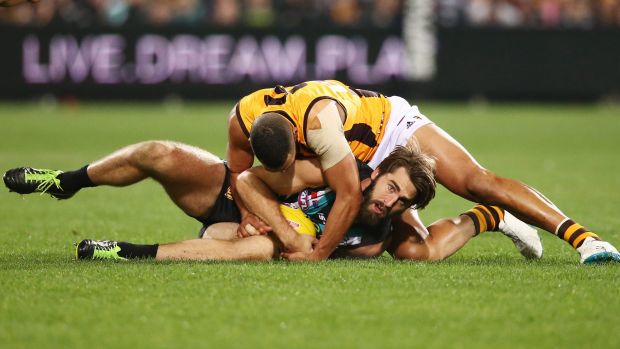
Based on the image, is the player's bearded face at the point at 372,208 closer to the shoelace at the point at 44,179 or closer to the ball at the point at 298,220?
the ball at the point at 298,220

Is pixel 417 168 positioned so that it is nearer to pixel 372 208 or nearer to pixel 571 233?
pixel 372 208

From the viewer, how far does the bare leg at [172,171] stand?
7.24 meters

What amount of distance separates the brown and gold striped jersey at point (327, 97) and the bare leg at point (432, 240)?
61 centimetres

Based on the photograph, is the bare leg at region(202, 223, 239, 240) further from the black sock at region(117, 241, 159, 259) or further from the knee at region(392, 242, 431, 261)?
the knee at region(392, 242, 431, 261)

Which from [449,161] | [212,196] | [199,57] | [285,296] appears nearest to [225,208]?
[212,196]

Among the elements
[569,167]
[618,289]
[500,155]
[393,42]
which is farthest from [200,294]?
[393,42]

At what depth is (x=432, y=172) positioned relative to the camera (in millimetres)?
7039

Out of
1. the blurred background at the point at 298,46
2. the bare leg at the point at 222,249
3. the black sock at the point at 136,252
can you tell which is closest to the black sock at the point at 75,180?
the black sock at the point at 136,252

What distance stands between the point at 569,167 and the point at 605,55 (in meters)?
10.5

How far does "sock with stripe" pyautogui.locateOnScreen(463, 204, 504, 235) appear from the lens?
763 cm

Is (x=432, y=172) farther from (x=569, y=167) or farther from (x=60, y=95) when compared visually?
(x=60, y=95)

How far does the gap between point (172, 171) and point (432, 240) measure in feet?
5.96

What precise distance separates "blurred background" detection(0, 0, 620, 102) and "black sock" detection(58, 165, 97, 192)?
53.3 feet

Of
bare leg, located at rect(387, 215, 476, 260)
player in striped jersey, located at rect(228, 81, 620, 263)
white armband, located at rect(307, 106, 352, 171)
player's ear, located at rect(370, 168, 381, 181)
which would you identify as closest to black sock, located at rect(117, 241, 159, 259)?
player in striped jersey, located at rect(228, 81, 620, 263)
